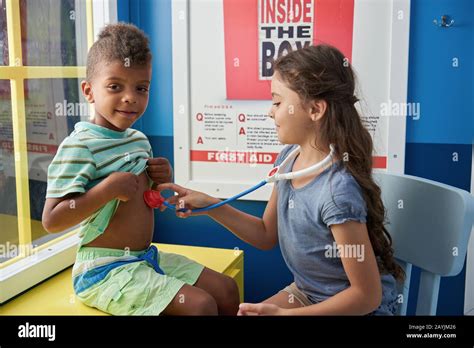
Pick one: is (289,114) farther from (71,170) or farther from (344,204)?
(71,170)

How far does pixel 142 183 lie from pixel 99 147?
9cm

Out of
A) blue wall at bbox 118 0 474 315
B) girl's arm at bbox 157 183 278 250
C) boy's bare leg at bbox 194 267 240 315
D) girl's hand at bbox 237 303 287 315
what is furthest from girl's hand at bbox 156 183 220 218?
blue wall at bbox 118 0 474 315

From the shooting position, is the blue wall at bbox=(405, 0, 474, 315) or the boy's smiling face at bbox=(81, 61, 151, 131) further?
the blue wall at bbox=(405, 0, 474, 315)

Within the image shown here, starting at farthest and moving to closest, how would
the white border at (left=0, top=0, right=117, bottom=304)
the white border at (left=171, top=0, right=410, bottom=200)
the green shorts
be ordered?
the white border at (left=171, top=0, right=410, bottom=200) → the white border at (left=0, top=0, right=117, bottom=304) → the green shorts

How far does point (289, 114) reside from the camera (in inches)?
28.4

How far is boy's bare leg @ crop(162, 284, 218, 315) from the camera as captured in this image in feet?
2.41

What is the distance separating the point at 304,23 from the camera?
3.26 ft

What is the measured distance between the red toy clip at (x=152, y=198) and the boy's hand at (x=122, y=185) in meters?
0.06

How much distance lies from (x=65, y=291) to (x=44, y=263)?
0.26ft

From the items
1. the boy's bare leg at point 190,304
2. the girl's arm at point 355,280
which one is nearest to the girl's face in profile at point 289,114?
the girl's arm at point 355,280

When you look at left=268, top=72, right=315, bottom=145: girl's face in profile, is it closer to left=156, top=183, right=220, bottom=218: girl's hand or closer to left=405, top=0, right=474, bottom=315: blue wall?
left=156, top=183, right=220, bottom=218: girl's hand

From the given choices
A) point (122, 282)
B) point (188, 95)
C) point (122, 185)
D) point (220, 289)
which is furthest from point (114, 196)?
point (188, 95)

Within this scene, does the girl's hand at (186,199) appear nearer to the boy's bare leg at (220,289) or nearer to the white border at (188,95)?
the boy's bare leg at (220,289)
